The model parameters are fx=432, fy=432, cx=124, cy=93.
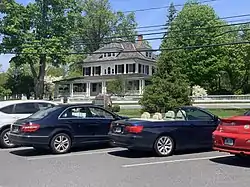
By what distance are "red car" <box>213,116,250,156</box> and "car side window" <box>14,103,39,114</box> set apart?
7.06 metres

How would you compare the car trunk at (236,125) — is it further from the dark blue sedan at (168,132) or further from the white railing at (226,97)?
the white railing at (226,97)

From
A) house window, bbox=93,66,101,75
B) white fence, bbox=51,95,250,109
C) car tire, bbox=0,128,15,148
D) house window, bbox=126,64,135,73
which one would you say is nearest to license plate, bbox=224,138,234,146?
car tire, bbox=0,128,15,148

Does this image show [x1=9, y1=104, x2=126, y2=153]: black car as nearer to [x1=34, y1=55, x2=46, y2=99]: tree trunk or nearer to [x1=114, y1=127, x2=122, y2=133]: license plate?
[x1=114, y1=127, x2=122, y2=133]: license plate

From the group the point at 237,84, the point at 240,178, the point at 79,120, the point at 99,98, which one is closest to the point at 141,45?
the point at 237,84

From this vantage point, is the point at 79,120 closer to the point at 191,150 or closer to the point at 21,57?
the point at 191,150

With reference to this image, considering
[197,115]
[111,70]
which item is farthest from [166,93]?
[111,70]

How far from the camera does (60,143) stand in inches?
492

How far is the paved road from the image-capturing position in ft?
27.1

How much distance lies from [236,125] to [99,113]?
16.2 ft

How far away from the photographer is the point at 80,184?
26.6 ft

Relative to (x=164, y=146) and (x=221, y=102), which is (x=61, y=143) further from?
(x=221, y=102)

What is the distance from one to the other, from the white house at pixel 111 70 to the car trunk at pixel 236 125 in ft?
163

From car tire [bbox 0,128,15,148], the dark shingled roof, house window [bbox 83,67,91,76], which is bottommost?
car tire [bbox 0,128,15,148]

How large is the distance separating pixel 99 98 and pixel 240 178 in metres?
27.1
